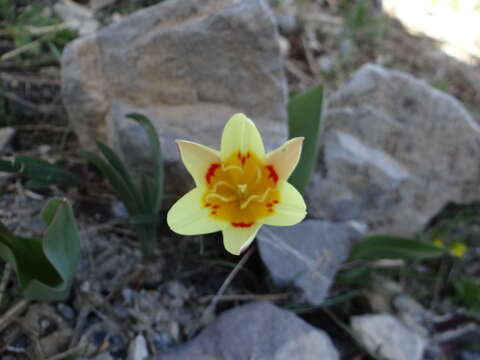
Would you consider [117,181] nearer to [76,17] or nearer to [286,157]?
[286,157]

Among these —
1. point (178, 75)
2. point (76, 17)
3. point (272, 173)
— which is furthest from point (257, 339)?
point (76, 17)

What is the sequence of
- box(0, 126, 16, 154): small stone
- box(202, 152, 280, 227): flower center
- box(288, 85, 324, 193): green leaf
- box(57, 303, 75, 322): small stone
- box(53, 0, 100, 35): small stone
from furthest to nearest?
box(53, 0, 100, 35): small stone < box(0, 126, 16, 154): small stone < box(288, 85, 324, 193): green leaf < box(57, 303, 75, 322): small stone < box(202, 152, 280, 227): flower center

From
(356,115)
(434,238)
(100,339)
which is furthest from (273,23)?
(434,238)

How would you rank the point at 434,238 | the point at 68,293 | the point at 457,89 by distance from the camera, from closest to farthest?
1. the point at 68,293
2. the point at 434,238
3. the point at 457,89

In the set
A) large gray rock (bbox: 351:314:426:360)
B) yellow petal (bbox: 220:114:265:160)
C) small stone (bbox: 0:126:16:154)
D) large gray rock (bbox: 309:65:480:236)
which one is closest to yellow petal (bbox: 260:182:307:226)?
yellow petal (bbox: 220:114:265:160)

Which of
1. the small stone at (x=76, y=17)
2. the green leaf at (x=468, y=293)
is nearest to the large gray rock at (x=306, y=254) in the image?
the green leaf at (x=468, y=293)

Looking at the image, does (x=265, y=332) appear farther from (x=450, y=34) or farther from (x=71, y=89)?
(x=450, y=34)

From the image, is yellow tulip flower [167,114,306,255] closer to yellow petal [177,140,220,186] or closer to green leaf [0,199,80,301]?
yellow petal [177,140,220,186]
